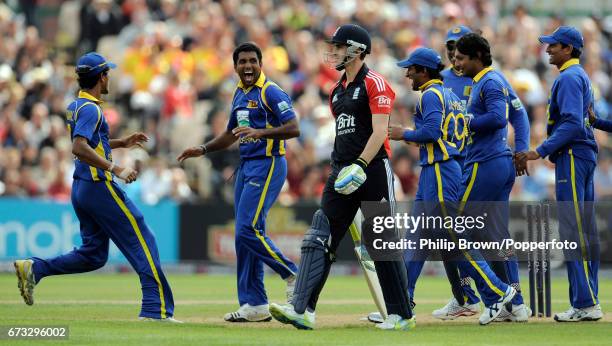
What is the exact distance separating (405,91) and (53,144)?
6845mm

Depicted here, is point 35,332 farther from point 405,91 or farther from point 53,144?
point 405,91

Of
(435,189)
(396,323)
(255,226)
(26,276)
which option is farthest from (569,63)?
(26,276)

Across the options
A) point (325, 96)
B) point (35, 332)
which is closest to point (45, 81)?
point (325, 96)

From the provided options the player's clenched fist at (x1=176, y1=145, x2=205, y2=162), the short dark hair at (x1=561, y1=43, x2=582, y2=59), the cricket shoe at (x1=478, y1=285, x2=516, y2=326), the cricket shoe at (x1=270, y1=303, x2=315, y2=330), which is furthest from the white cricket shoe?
the short dark hair at (x1=561, y1=43, x2=582, y2=59)

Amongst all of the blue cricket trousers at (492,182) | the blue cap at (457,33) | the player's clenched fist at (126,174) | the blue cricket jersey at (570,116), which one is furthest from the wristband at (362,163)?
the blue cap at (457,33)

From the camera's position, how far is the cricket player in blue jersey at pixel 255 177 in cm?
1273

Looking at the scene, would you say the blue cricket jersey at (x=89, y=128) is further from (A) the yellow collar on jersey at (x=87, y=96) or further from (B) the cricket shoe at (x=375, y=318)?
(B) the cricket shoe at (x=375, y=318)

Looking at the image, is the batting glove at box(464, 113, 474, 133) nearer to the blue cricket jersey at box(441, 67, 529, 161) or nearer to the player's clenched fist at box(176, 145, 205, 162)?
the blue cricket jersey at box(441, 67, 529, 161)

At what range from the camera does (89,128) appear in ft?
38.6

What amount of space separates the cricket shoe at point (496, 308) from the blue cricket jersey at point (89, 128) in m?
3.69

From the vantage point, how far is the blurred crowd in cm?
2292

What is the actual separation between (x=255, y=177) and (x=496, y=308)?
107 inches

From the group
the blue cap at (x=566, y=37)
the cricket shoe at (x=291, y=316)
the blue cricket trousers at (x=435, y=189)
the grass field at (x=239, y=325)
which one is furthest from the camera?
the blue cricket trousers at (x=435, y=189)

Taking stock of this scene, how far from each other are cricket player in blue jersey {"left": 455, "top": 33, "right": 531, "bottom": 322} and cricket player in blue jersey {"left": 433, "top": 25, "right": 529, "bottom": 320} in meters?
0.10
